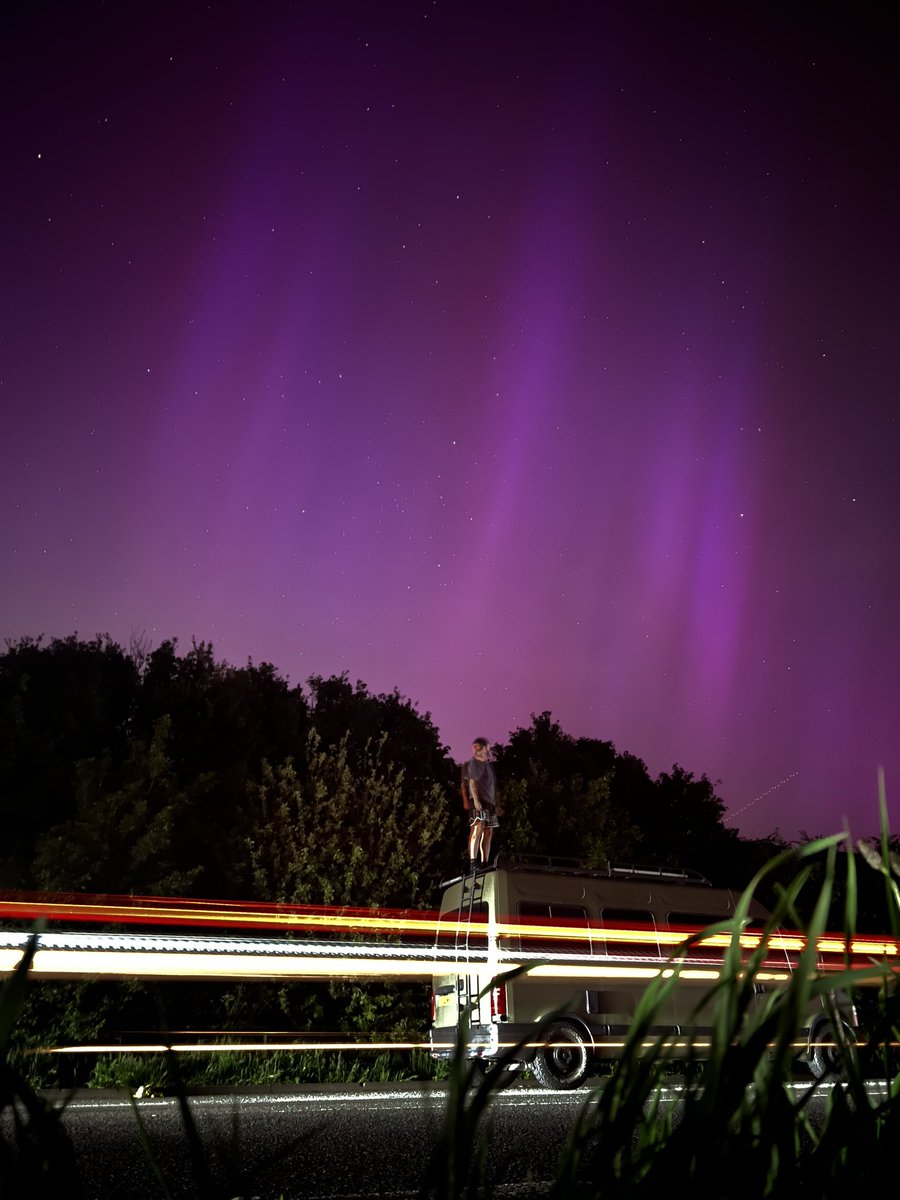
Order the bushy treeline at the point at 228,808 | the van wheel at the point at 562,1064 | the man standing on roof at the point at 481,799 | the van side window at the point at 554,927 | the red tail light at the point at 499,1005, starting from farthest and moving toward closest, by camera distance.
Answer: the bushy treeline at the point at 228,808
the man standing on roof at the point at 481,799
the van side window at the point at 554,927
the red tail light at the point at 499,1005
the van wheel at the point at 562,1064

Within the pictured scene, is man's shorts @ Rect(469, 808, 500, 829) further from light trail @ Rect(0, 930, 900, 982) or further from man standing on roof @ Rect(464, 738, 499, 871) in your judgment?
light trail @ Rect(0, 930, 900, 982)

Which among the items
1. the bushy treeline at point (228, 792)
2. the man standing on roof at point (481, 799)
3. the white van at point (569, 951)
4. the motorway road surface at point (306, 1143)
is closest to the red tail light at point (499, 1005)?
the white van at point (569, 951)

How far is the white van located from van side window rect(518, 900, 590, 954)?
0.04ft

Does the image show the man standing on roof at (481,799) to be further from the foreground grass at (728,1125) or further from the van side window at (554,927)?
the foreground grass at (728,1125)

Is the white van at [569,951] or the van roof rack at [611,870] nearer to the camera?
the white van at [569,951]

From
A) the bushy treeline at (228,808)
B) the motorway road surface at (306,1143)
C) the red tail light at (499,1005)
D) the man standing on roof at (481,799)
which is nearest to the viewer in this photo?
the motorway road surface at (306,1143)

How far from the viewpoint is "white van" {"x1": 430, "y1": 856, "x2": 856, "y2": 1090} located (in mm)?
10719

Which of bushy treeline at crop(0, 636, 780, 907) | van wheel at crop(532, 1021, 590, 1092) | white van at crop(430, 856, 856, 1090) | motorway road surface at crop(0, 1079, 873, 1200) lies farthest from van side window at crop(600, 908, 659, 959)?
bushy treeline at crop(0, 636, 780, 907)

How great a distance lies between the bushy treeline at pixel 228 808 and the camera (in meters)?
17.2

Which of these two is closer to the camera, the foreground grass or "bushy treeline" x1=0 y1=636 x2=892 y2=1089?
the foreground grass

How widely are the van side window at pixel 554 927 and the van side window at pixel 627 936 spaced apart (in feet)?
1.18

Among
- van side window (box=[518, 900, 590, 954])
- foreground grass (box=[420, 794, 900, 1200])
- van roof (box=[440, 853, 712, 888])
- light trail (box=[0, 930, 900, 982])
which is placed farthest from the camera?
van roof (box=[440, 853, 712, 888])

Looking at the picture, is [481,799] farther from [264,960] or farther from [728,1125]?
[728,1125]

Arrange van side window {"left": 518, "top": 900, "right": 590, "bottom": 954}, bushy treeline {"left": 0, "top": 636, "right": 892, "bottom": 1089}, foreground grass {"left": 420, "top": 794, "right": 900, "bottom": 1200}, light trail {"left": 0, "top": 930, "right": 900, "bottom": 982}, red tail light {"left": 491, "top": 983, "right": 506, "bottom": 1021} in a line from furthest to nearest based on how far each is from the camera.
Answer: bushy treeline {"left": 0, "top": 636, "right": 892, "bottom": 1089} → van side window {"left": 518, "top": 900, "right": 590, "bottom": 954} → red tail light {"left": 491, "top": 983, "right": 506, "bottom": 1021} → light trail {"left": 0, "top": 930, "right": 900, "bottom": 982} → foreground grass {"left": 420, "top": 794, "right": 900, "bottom": 1200}
